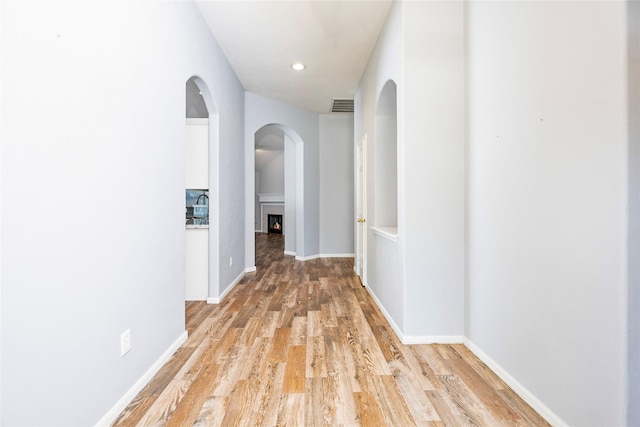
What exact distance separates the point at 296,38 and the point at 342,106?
7.69ft

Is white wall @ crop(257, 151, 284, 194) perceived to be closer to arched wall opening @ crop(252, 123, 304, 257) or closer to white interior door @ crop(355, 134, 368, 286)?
arched wall opening @ crop(252, 123, 304, 257)

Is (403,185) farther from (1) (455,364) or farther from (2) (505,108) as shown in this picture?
(1) (455,364)

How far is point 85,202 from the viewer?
128 cm

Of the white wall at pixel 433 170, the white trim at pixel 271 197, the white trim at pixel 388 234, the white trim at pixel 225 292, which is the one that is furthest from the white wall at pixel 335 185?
the white trim at pixel 271 197

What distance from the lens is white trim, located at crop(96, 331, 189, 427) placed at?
1.43 meters

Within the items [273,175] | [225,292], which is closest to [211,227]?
[225,292]

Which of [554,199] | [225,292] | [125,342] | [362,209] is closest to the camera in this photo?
[554,199]

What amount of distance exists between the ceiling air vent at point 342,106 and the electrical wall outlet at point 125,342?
4.43 metres

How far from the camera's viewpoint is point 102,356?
4.58 feet

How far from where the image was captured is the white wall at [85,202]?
39.0 inches

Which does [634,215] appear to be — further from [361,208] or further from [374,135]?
[361,208]

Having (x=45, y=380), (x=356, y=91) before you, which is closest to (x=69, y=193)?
(x=45, y=380)

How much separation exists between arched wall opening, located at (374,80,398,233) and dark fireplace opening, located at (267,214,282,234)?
7.69 meters

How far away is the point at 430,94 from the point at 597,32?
3.52 feet
